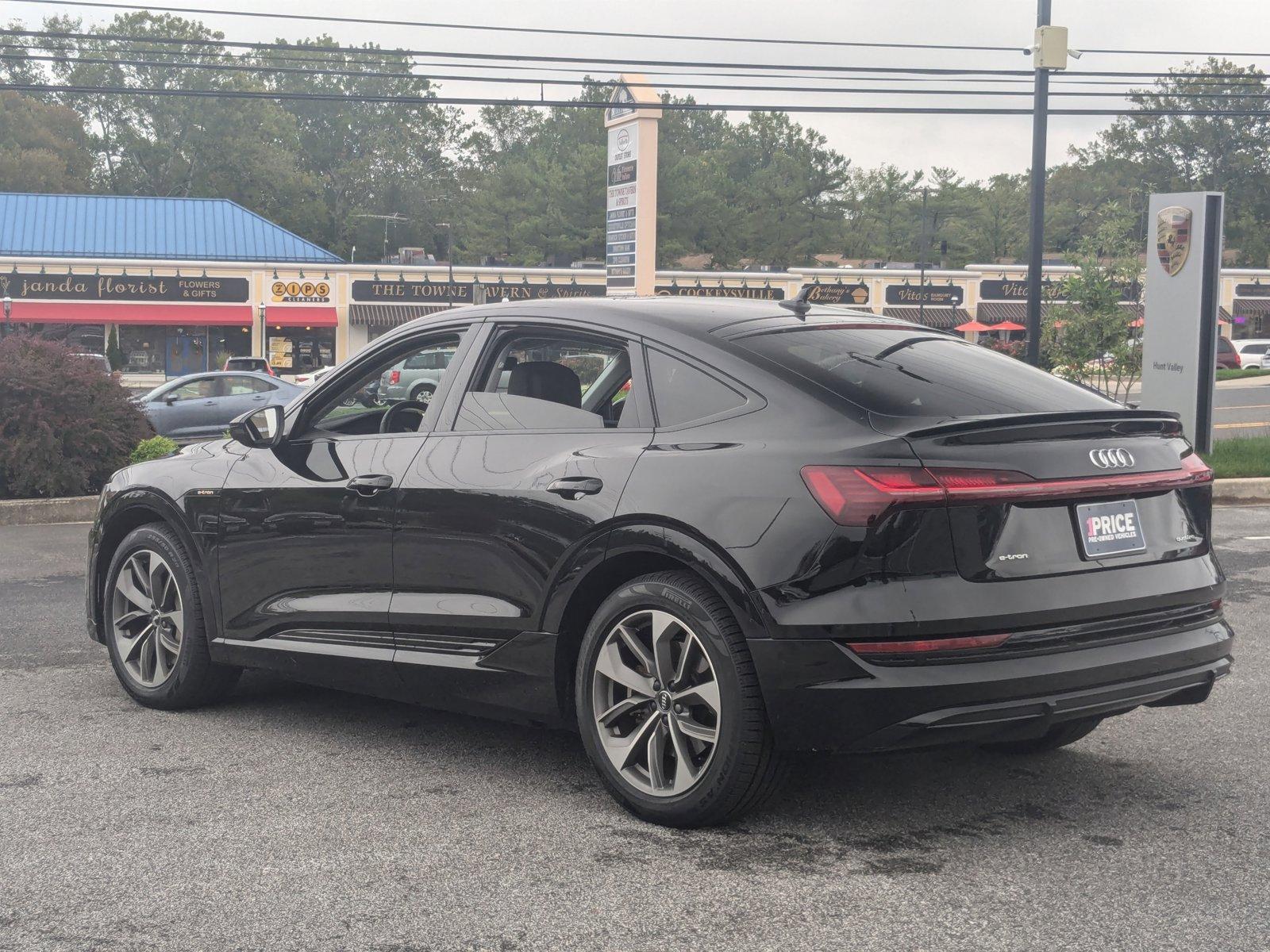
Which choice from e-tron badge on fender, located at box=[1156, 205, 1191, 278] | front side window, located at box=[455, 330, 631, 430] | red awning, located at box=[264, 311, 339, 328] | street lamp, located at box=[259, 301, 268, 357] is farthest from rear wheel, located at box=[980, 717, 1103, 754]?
red awning, located at box=[264, 311, 339, 328]

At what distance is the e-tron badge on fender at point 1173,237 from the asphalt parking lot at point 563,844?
1091cm

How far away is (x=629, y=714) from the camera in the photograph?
439cm

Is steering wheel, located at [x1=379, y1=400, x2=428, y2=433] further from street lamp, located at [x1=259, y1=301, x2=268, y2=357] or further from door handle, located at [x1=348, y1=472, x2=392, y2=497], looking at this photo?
street lamp, located at [x1=259, y1=301, x2=268, y2=357]

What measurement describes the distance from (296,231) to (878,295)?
45622 millimetres

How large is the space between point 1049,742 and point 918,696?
4.94ft

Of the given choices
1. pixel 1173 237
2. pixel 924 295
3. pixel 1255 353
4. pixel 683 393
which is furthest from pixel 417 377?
pixel 924 295

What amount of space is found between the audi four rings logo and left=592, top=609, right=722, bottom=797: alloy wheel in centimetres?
125

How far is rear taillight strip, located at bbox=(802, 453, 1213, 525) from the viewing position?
3820 millimetres

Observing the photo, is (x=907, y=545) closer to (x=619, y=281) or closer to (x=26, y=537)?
(x=26, y=537)

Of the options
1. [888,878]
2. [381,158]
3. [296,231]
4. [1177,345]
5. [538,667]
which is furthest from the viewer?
[381,158]

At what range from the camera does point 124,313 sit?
2520 inches

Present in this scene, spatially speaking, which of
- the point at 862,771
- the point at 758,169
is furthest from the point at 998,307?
the point at 862,771

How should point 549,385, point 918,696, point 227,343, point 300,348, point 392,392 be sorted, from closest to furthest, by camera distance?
point 918,696
point 549,385
point 392,392
point 227,343
point 300,348

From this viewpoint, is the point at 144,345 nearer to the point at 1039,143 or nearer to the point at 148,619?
the point at 1039,143
